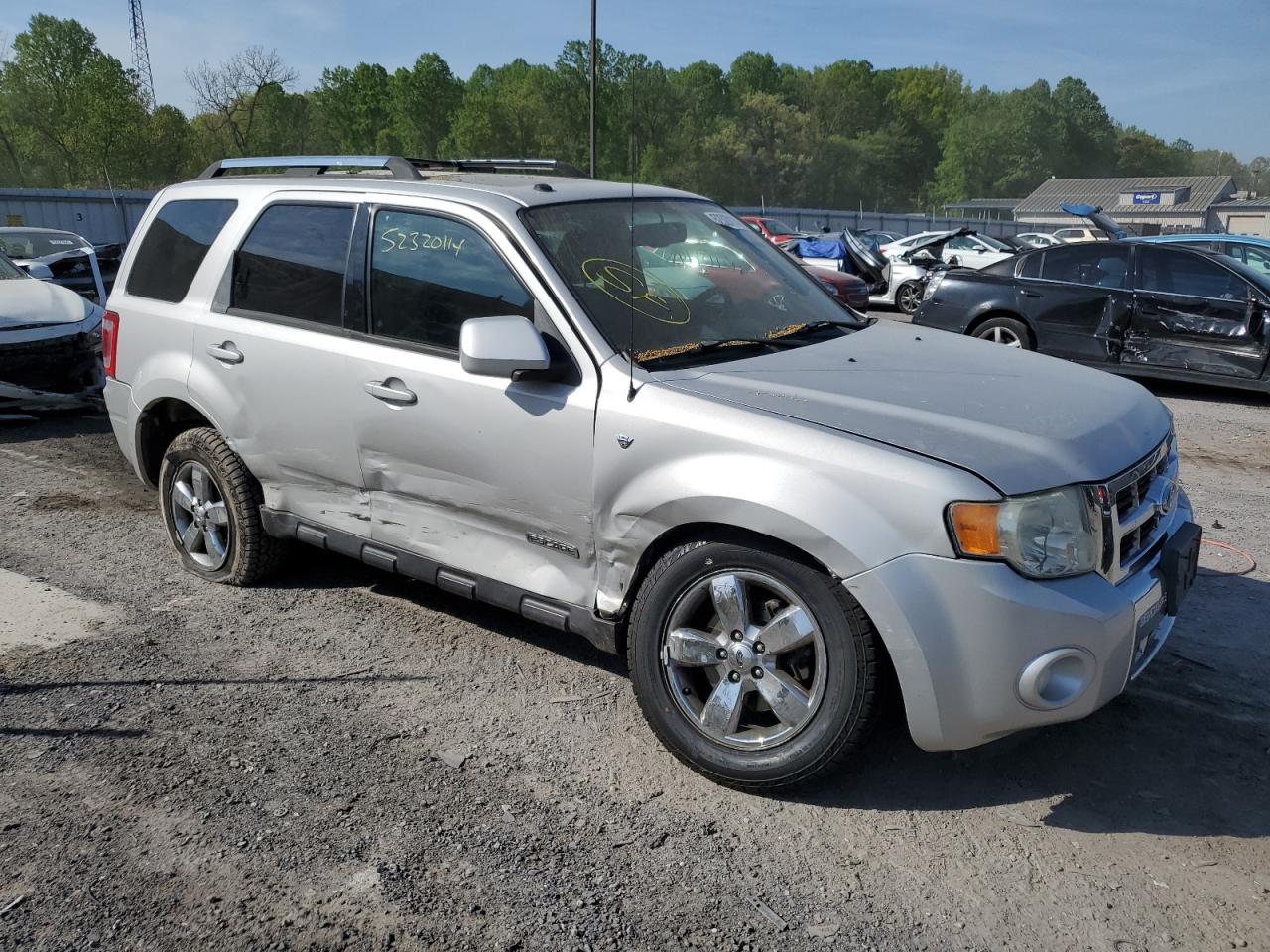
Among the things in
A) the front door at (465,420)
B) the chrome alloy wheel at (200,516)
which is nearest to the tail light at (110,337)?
the chrome alloy wheel at (200,516)

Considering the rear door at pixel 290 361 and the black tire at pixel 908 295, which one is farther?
the black tire at pixel 908 295

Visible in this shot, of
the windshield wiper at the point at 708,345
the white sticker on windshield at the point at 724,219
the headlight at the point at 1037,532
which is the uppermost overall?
the white sticker on windshield at the point at 724,219

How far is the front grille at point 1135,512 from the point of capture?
119 inches

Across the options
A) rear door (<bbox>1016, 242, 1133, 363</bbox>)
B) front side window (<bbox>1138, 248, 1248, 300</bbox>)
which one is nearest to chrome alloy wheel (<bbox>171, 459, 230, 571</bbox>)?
rear door (<bbox>1016, 242, 1133, 363</bbox>)

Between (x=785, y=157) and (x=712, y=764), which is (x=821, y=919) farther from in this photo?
(x=785, y=157)

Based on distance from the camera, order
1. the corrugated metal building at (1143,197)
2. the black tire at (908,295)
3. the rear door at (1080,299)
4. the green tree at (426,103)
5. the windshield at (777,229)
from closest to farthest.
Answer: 1. the rear door at (1080,299)
2. the black tire at (908,295)
3. the windshield at (777,229)
4. the corrugated metal building at (1143,197)
5. the green tree at (426,103)

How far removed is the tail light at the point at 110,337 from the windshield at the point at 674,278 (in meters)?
2.57

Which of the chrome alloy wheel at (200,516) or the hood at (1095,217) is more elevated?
the hood at (1095,217)

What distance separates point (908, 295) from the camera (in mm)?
19188

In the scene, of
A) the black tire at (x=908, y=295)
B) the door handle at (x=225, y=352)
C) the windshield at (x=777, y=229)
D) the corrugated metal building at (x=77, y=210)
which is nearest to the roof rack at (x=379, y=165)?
the door handle at (x=225, y=352)

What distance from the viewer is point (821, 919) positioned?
9.10 ft

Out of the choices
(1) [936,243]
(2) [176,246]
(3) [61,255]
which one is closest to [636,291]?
(2) [176,246]

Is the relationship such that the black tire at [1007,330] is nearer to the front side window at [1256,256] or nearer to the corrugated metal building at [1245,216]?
the front side window at [1256,256]

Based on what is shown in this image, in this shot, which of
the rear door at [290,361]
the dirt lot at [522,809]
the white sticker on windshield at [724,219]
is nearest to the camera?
the dirt lot at [522,809]
